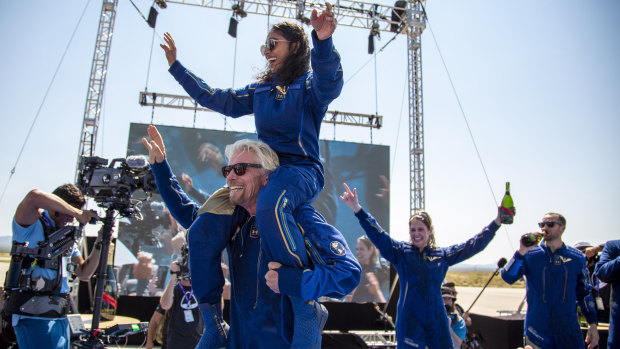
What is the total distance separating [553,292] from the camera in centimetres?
399

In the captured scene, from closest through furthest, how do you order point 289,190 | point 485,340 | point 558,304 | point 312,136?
point 289,190, point 312,136, point 558,304, point 485,340

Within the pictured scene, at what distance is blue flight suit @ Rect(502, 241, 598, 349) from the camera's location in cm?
387

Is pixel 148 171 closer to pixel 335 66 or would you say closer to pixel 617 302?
pixel 335 66

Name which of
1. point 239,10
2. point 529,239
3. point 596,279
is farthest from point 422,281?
point 239,10

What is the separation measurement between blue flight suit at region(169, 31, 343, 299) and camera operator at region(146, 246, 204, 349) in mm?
2400

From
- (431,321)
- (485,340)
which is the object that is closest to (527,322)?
(431,321)

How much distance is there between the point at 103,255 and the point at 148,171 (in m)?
0.88

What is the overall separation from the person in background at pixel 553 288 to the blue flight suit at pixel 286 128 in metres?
3.14

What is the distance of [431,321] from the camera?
3479mm

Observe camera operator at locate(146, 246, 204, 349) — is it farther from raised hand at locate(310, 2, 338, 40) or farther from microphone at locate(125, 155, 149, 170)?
raised hand at locate(310, 2, 338, 40)

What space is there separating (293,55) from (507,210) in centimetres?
272

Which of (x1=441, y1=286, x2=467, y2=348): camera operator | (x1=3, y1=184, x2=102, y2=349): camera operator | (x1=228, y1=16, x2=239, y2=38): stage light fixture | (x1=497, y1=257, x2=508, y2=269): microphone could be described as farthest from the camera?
(x1=228, y1=16, x2=239, y2=38): stage light fixture

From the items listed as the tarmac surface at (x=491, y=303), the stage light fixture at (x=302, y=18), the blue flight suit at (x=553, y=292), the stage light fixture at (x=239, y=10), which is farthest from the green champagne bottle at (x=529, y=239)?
the stage light fixture at (x=239, y=10)

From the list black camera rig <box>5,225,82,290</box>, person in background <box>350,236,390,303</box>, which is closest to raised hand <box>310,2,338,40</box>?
black camera rig <box>5,225,82,290</box>
